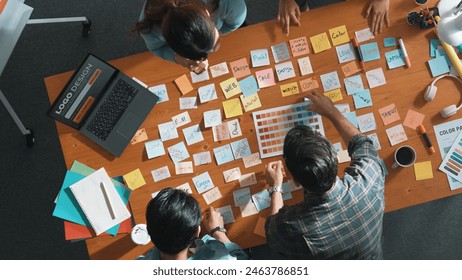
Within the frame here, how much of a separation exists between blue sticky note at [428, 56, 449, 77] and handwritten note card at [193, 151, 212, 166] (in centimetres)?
94

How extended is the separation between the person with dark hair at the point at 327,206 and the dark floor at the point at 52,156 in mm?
836

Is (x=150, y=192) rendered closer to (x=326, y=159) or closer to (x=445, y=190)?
(x=326, y=159)

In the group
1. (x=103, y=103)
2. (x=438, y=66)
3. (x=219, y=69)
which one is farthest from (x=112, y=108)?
(x=438, y=66)

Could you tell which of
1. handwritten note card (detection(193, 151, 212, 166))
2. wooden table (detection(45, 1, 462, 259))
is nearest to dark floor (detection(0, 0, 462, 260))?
wooden table (detection(45, 1, 462, 259))

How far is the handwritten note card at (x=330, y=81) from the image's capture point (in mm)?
1737

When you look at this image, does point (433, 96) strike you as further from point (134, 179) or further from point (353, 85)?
point (134, 179)

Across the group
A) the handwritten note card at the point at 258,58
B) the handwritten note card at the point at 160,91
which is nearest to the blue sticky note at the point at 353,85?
the handwritten note card at the point at 258,58

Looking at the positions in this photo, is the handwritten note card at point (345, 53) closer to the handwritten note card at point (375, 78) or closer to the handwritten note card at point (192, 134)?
the handwritten note card at point (375, 78)

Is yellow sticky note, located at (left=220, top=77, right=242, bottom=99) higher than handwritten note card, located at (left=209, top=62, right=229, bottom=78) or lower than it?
lower

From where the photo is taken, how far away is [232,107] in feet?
5.67

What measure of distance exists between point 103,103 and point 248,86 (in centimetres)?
57

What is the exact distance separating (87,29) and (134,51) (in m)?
0.28

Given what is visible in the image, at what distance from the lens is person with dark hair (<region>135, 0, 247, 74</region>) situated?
1.42 metres

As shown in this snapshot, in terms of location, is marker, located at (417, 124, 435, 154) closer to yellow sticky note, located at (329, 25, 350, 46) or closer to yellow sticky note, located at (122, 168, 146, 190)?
yellow sticky note, located at (329, 25, 350, 46)
